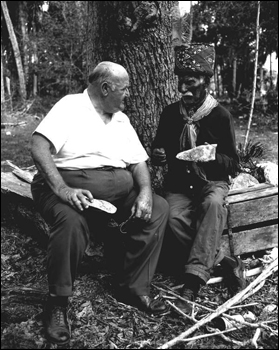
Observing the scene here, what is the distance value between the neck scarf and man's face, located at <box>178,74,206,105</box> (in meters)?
0.08

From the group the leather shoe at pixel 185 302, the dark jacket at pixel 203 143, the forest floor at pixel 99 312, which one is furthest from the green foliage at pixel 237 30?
the leather shoe at pixel 185 302

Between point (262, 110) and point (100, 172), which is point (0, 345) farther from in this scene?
point (262, 110)

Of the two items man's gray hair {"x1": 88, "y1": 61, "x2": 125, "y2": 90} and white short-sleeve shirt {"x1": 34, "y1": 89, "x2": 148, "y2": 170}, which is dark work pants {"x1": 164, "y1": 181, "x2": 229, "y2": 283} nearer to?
white short-sleeve shirt {"x1": 34, "y1": 89, "x2": 148, "y2": 170}

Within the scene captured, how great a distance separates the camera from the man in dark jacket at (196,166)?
3083 mm

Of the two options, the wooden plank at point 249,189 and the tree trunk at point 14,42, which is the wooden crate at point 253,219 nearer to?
the wooden plank at point 249,189

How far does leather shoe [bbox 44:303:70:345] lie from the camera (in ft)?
8.13

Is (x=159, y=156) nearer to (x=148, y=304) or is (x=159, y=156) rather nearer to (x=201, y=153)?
(x=201, y=153)

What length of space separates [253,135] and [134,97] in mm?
7363

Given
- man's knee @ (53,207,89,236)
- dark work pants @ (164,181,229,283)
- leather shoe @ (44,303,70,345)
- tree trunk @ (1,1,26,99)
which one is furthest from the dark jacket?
tree trunk @ (1,1,26,99)

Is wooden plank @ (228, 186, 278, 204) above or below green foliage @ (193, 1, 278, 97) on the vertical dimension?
below

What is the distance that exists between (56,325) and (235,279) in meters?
1.41

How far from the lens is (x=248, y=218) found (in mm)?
3619

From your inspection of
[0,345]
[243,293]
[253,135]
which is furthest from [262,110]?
[0,345]

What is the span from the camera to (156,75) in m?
3.88
